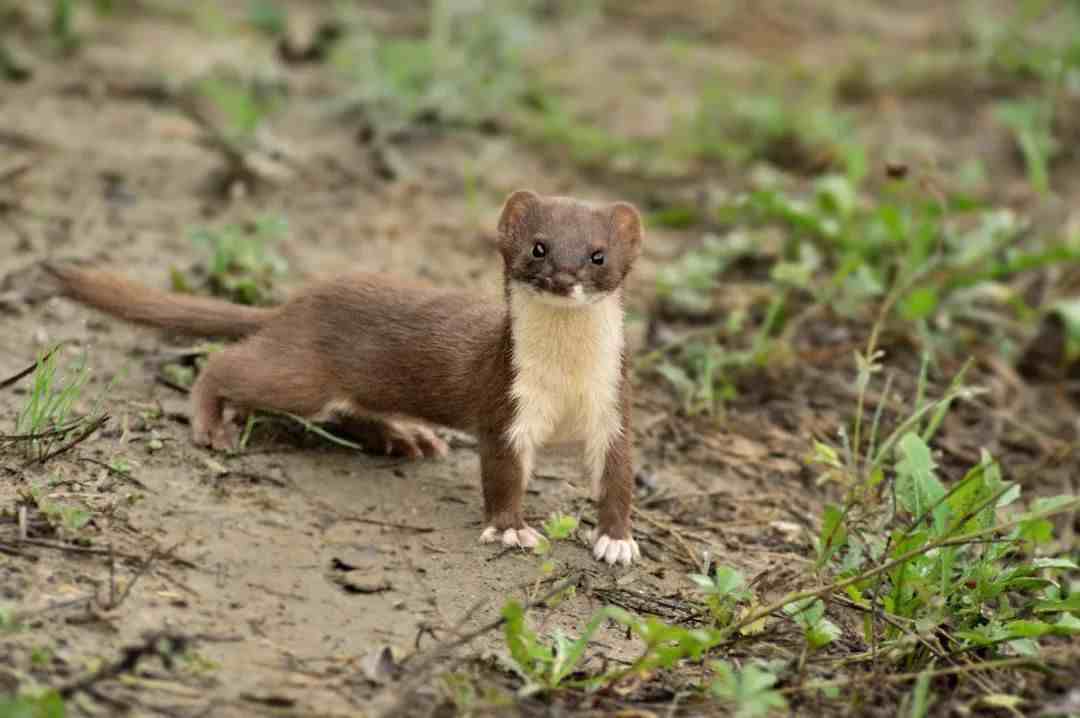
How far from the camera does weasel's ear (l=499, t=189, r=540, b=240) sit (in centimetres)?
469

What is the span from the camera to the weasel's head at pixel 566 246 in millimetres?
4480

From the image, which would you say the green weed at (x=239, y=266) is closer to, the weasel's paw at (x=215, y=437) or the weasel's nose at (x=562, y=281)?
the weasel's paw at (x=215, y=437)

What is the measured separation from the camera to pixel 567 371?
15.4 feet

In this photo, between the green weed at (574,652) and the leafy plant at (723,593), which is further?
the leafy plant at (723,593)

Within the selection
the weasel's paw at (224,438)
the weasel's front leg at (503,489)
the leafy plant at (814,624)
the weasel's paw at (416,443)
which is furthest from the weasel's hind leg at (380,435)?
the leafy plant at (814,624)

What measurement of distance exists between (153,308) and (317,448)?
0.81m

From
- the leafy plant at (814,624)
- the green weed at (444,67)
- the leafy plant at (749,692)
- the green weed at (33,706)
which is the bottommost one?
the leafy plant at (814,624)

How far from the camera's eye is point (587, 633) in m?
3.61

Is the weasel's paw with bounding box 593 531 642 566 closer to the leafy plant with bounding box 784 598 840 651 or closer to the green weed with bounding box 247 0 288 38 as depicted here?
the leafy plant with bounding box 784 598 840 651

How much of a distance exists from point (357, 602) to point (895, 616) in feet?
4.94

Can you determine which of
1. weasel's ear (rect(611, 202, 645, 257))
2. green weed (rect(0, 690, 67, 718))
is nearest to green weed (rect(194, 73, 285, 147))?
weasel's ear (rect(611, 202, 645, 257))

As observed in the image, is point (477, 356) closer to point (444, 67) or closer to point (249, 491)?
point (249, 491)

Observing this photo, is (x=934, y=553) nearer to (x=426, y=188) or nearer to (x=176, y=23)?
(x=426, y=188)

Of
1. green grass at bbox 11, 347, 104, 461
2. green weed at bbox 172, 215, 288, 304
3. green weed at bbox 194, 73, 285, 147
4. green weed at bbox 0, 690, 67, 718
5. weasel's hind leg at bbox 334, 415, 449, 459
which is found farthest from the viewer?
green weed at bbox 194, 73, 285, 147
